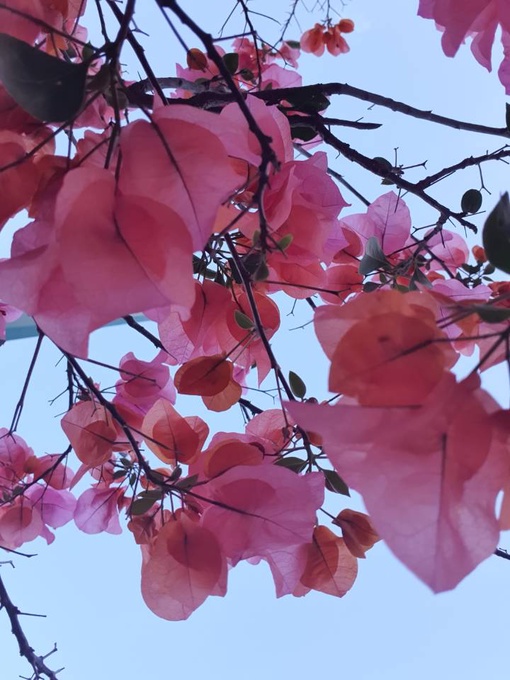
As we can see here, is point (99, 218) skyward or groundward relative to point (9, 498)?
groundward

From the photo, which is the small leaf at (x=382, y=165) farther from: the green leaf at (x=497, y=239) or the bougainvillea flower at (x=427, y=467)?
the bougainvillea flower at (x=427, y=467)

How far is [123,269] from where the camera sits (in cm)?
29

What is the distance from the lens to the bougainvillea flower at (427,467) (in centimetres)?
25

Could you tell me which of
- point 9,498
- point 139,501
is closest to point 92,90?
point 139,501

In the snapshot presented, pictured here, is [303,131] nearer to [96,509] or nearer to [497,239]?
[497,239]

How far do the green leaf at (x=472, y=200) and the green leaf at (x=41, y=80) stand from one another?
586 mm

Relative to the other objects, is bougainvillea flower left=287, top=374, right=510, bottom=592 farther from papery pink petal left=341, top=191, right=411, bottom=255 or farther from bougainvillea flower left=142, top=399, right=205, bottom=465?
papery pink petal left=341, top=191, right=411, bottom=255

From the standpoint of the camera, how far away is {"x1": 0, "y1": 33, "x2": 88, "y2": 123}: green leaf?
0.29m

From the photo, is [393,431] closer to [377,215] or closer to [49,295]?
[49,295]

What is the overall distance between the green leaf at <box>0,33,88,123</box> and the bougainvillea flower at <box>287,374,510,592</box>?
0.62ft

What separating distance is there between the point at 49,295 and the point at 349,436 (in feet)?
0.55

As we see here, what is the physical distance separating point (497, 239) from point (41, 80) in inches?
10.0

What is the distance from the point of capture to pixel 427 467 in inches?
10.3

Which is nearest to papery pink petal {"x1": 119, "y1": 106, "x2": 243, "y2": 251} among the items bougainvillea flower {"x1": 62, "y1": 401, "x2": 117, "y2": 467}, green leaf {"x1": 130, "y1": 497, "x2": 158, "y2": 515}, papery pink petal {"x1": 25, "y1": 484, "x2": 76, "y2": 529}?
green leaf {"x1": 130, "y1": 497, "x2": 158, "y2": 515}
